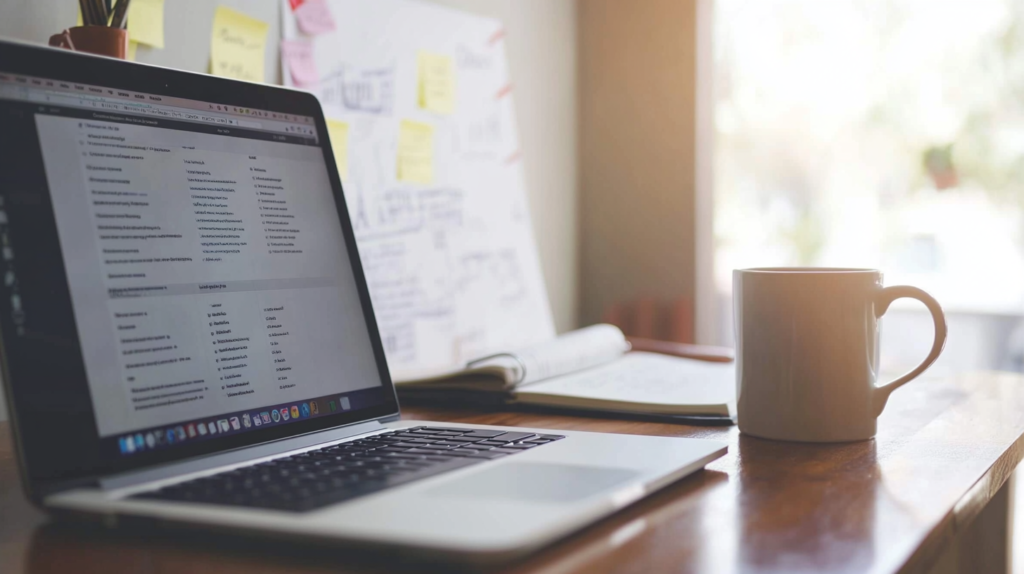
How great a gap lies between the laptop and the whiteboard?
0.65 metres

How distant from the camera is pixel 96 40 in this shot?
0.76 meters

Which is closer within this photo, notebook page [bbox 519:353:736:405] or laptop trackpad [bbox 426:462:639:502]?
laptop trackpad [bbox 426:462:639:502]

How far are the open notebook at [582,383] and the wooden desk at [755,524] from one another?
7 centimetres

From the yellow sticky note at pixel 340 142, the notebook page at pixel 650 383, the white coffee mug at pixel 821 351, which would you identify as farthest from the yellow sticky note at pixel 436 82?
the white coffee mug at pixel 821 351

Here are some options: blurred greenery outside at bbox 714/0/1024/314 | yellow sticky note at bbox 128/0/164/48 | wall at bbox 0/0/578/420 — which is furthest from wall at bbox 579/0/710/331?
blurred greenery outside at bbox 714/0/1024/314

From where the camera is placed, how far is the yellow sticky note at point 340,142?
1305 mm

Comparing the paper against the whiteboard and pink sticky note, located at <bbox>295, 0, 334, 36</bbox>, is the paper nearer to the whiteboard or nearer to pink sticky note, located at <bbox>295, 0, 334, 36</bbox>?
the whiteboard

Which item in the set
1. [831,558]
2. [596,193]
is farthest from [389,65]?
[831,558]

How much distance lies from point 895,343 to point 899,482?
3057mm

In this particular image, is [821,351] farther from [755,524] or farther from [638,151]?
[638,151]

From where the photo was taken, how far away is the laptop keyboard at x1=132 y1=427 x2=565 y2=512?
1.43ft

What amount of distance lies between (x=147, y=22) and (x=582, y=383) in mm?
645

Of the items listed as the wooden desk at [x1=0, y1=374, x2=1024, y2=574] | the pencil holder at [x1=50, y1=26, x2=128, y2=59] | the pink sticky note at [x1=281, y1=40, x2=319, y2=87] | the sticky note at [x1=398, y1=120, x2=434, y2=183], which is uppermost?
the pink sticky note at [x1=281, y1=40, x2=319, y2=87]

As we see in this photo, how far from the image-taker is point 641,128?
2072 mm
